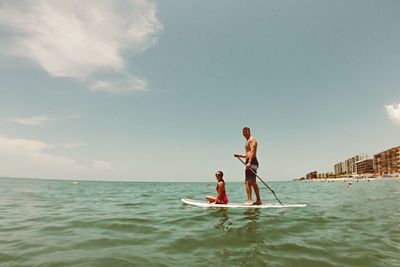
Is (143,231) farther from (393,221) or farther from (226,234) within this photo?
(393,221)

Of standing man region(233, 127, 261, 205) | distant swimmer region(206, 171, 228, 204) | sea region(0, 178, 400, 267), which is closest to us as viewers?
sea region(0, 178, 400, 267)

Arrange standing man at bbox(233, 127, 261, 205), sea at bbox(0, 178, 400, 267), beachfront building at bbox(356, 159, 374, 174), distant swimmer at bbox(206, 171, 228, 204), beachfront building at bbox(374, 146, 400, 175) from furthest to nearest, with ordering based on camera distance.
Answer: beachfront building at bbox(356, 159, 374, 174)
beachfront building at bbox(374, 146, 400, 175)
distant swimmer at bbox(206, 171, 228, 204)
standing man at bbox(233, 127, 261, 205)
sea at bbox(0, 178, 400, 267)

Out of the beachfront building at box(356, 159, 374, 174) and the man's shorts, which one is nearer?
the man's shorts

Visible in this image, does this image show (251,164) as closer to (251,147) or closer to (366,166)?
(251,147)

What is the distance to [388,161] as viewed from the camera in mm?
133500

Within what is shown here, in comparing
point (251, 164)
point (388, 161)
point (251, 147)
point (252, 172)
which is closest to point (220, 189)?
point (252, 172)

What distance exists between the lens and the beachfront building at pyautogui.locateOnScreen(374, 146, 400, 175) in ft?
411

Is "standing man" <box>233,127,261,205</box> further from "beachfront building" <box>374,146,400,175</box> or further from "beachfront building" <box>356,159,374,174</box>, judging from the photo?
"beachfront building" <box>356,159,374,174</box>

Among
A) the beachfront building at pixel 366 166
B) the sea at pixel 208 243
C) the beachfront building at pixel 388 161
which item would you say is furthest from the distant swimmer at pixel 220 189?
the beachfront building at pixel 366 166

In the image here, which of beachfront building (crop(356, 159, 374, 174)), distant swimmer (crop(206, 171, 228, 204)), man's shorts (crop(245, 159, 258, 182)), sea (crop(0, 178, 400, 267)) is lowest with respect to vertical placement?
sea (crop(0, 178, 400, 267))

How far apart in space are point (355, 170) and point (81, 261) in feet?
696

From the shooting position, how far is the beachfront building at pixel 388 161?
125125mm

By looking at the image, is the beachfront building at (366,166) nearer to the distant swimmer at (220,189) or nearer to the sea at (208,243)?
the distant swimmer at (220,189)

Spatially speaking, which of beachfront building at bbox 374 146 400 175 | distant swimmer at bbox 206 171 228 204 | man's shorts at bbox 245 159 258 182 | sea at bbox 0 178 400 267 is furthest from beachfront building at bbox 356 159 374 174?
sea at bbox 0 178 400 267
